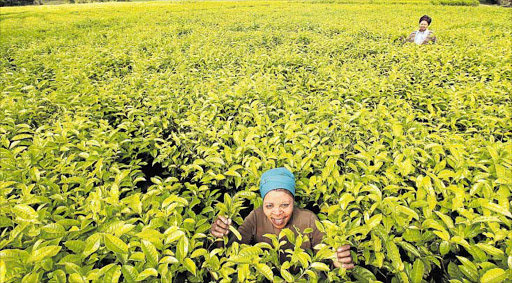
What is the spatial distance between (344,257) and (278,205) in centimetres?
53

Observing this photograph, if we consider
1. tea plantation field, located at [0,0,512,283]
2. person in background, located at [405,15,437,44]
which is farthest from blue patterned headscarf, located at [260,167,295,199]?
person in background, located at [405,15,437,44]

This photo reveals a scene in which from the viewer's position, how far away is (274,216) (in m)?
1.94

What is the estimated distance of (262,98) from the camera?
3.82 m

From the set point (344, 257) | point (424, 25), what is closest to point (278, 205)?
point (344, 257)

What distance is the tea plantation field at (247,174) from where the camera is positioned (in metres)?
1.48

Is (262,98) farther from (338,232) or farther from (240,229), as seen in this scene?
(338,232)

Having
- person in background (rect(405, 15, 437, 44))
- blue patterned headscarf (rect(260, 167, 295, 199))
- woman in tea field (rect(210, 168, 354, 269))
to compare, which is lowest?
woman in tea field (rect(210, 168, 354, 269))

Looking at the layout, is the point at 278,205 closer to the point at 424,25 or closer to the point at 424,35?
the point at 424,35

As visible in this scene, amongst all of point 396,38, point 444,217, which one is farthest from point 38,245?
point 396,38

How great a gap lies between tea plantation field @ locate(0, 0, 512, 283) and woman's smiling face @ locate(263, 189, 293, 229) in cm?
23

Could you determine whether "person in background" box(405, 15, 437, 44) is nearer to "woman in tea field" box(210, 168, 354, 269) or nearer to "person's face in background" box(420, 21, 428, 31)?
"person's face in background" box(420, 21, 428, 31)

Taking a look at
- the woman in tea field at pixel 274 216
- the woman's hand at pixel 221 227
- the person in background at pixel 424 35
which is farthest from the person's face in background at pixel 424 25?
the woman's hand at pixel 221 227

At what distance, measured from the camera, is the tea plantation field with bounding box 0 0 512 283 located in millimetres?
1482

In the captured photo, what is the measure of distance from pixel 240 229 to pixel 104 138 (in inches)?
66.8
